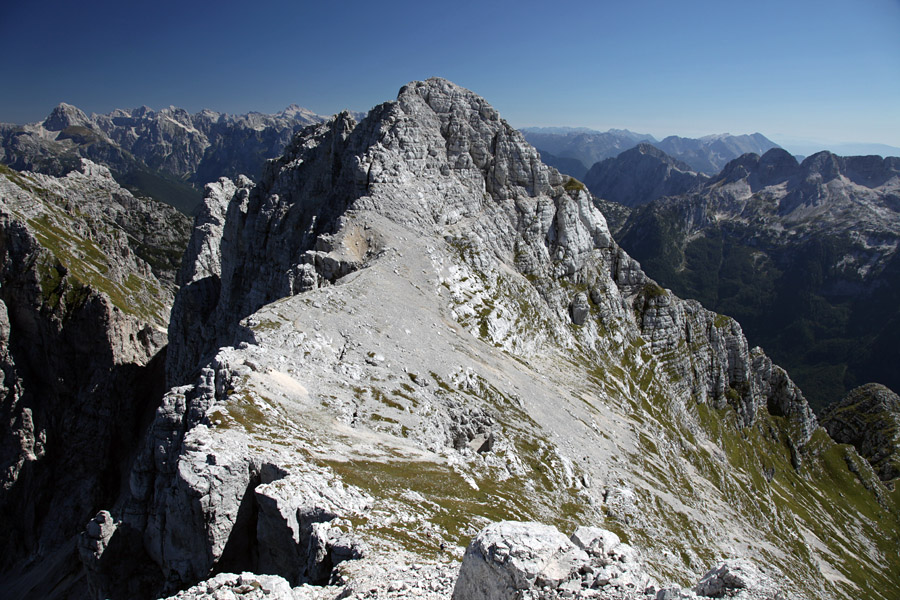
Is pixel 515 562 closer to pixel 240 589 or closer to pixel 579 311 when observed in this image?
pixel 240 589

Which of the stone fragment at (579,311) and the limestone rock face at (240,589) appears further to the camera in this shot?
the stone fragment at (579,311)

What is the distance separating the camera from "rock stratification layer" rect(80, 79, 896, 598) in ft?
87.3

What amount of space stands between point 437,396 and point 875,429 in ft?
721

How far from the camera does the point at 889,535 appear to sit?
5655 inches

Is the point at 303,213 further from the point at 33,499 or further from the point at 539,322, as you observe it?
the point at 33,499

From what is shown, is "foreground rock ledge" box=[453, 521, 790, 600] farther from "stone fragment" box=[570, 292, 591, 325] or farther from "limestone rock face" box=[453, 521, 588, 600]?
"stone fragment" box=[570, 292, 591, 325]

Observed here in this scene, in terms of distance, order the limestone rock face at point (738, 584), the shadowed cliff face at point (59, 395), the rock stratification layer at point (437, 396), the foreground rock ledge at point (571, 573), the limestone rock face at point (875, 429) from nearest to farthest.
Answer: the limestone rock face at point (738, 584), the foreground rock ledge at point (571, 573), the rock stratification layer at point (437, 396), the shadowed cliff face at point (59, 395), the limestone rock face at point (875, 429)

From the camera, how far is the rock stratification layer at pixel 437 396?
26.6 metres

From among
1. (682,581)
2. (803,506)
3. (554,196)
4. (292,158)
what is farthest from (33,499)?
(803,506)

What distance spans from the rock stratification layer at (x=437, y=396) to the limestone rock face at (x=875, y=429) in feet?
71.7

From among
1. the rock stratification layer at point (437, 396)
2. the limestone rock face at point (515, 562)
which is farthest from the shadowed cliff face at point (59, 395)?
the limestone rock face at point (515, 562)

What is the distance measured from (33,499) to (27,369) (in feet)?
89.6

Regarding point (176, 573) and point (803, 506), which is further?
point (803, 506)

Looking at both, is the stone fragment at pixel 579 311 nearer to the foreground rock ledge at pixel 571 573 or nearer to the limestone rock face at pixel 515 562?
the foreground rock ledge at pixel 571 573
